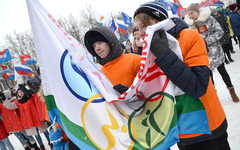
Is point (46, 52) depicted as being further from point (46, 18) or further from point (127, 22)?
point (127, 22)

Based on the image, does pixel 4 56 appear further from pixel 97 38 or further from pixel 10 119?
pixel 97 38

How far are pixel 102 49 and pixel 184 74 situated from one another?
3.14ft

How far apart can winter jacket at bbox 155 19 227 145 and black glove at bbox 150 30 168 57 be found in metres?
0.04

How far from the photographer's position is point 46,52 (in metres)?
1.35

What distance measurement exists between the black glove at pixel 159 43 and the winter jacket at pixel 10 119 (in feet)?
17.3

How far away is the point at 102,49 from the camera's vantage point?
181 cm

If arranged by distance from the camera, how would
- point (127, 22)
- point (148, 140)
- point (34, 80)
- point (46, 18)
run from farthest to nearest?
point (127, 22)
point (34, 80)
point (46, 18)
point (148, 140)

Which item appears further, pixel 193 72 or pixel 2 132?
pixel 2 132

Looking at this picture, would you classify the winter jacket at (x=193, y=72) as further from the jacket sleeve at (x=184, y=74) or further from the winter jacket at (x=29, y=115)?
the winter jacket at (x=29, y=115)

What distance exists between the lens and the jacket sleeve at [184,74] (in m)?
1.16

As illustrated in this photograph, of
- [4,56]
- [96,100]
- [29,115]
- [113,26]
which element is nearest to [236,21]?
[113,26]

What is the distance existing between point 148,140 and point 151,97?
1.10 ft

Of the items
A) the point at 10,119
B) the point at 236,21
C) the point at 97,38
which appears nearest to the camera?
the point at 97,38

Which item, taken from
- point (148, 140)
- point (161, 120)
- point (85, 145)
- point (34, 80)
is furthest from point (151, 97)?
point (34, 80)
